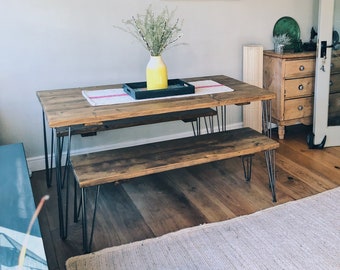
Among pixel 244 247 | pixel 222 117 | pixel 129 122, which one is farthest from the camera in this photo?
pixel 222 117

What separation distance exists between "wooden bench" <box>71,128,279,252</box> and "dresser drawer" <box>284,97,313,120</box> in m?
1.00

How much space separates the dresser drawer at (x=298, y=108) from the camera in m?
3.54

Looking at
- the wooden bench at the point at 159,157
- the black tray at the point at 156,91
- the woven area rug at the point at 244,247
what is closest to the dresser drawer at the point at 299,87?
the wooden bench at the point at 159,157

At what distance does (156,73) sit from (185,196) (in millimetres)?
849

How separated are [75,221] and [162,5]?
1.82 meters

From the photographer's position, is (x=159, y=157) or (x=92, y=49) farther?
(x=92, y=49)

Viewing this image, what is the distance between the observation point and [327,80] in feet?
11.1

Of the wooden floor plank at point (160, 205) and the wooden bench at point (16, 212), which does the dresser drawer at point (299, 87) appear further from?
the wooden bench at point (16, 212)

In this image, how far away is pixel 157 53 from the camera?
95.7 inches

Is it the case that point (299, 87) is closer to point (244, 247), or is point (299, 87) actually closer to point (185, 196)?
point (185, 196)

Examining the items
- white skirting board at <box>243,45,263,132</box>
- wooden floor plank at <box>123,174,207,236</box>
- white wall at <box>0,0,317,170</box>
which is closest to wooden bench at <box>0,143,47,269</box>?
white wall at <box>0,0,317,170</box>

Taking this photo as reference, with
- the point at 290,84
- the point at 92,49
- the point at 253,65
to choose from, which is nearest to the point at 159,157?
the point at 92,49

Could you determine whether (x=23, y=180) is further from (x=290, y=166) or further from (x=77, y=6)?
(x=290, y=166)

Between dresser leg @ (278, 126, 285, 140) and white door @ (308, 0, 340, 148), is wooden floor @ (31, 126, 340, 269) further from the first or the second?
dresser leg @ (278, 126, 285, 140)
